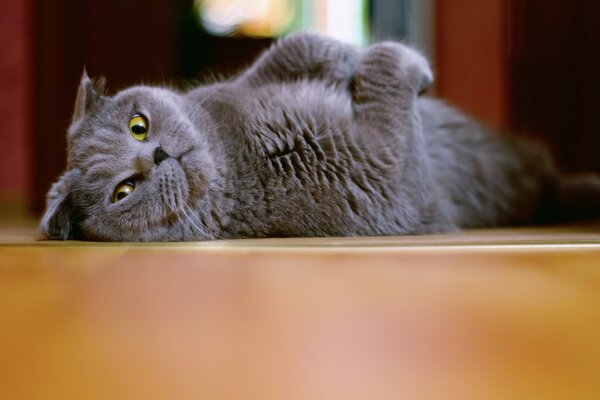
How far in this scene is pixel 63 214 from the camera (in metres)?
1.09

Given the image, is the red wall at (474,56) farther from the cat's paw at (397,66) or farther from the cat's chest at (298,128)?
the cat's chest at (298,128)

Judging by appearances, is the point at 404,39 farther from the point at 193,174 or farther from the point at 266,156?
the point at 193,174

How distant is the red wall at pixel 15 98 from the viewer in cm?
273

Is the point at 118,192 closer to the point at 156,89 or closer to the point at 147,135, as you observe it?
the point at 147,135

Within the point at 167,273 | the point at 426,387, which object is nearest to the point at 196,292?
the point at 167,273

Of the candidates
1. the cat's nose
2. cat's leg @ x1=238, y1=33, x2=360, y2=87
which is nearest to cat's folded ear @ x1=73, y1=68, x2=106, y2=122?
the cat's nose

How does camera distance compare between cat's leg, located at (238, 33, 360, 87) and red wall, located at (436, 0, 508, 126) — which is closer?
cat's leg, located at (238, 33, 360, 87)

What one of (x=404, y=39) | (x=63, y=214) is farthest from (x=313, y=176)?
(x=404, y=39)

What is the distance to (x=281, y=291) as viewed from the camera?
0.71 meters

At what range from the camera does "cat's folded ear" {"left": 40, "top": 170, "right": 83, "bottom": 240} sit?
42.1 inches

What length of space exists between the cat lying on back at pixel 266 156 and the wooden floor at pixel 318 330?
1.21ft

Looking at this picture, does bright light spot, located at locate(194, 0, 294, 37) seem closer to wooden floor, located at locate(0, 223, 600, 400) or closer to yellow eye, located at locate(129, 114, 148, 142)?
yellow eye, located at locate(129, 114, 148, 142)

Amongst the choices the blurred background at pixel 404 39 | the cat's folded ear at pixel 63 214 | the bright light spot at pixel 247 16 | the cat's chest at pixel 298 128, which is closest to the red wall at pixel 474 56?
the blurred background at pixel 404 39

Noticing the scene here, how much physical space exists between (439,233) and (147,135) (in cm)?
61
